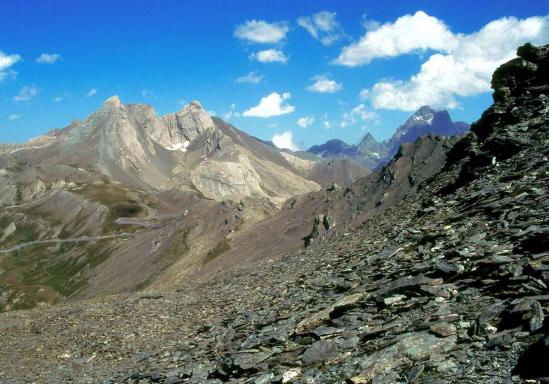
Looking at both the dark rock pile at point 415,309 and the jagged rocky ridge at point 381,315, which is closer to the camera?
the dark rock pile at point 415,309

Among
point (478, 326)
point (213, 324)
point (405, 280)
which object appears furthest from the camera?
point (213, 324)

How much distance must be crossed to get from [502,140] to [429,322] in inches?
1173

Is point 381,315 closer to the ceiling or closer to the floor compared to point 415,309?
closer to the floor

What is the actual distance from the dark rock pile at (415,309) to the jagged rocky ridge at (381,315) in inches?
2.1

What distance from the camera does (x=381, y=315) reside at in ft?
52.8

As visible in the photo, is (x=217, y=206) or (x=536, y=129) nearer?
(x=536, y=129)

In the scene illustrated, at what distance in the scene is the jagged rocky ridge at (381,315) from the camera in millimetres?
11727

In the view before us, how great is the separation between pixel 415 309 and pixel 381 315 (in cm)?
118

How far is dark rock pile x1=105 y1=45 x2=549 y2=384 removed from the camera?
36.9ft

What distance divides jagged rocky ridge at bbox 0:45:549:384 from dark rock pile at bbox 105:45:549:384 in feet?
0.17

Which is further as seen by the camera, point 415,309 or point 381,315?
point 381,315

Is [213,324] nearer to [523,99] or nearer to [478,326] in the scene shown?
[478,326]

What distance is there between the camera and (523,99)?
156 feet

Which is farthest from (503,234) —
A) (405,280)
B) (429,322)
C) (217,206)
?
(217,206)
